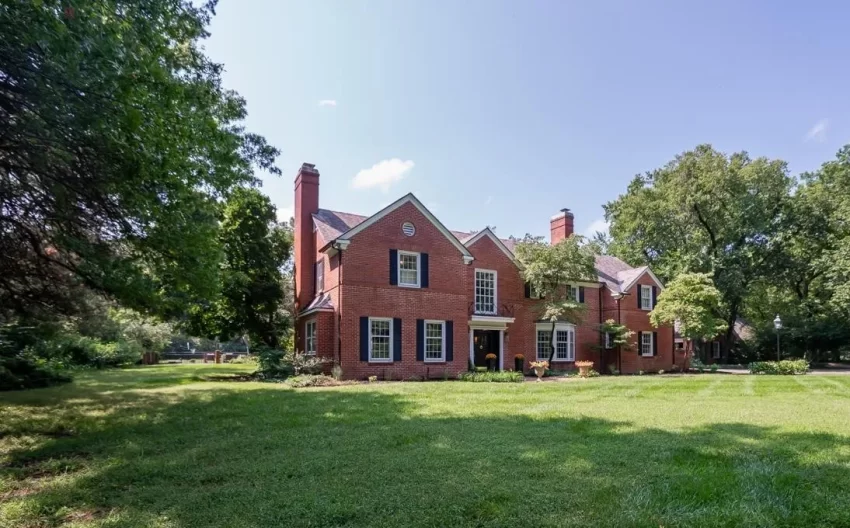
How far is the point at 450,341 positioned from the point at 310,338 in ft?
18.0

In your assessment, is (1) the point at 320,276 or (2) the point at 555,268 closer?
(1) the point at 320,276

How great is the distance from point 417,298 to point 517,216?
12659mm

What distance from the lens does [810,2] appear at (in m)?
11.0

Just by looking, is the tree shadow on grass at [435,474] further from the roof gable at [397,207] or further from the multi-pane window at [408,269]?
the multi-pane window at [408,269]

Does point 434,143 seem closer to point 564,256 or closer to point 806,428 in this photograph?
point 564,256

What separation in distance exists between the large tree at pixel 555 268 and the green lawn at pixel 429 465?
12.2 meters

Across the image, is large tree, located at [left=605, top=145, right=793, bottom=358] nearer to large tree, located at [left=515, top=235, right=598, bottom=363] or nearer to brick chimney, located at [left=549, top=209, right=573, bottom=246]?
brick chimney, located at [left=549, top=209, right=573, bottom=246]

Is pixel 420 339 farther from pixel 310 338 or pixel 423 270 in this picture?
pixel 310 338

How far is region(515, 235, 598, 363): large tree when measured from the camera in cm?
2286

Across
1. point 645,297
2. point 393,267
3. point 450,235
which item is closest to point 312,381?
point 393,267

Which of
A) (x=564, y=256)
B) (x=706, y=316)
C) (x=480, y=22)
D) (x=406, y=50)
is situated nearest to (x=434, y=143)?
(x=406, y=50)

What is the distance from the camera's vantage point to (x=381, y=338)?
64.5 ft

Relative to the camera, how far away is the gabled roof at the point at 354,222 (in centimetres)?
1962

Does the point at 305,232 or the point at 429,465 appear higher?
the point at 305,232
